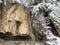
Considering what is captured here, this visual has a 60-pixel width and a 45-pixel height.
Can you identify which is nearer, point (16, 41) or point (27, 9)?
point (16, 41)

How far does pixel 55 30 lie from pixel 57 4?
0.50 metres

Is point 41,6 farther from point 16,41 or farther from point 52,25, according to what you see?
point 16,41

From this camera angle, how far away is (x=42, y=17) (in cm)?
256

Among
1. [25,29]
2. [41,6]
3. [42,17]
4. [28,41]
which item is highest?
[41,6]

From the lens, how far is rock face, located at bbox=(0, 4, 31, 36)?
244cm

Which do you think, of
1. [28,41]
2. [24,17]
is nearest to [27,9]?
[24,17]

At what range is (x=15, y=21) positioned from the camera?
2482mm

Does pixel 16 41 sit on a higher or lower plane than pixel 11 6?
lower

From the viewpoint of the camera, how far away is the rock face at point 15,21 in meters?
2.44

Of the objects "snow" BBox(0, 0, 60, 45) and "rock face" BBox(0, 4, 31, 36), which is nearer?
"snow" BBox(0, 0, 60, 45)

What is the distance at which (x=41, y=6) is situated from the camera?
263 cm

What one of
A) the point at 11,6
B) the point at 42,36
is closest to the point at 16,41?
the point at 42,36

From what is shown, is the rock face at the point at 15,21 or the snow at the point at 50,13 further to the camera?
the rock face at the point at 15,21

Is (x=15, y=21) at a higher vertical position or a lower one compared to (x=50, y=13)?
lower
